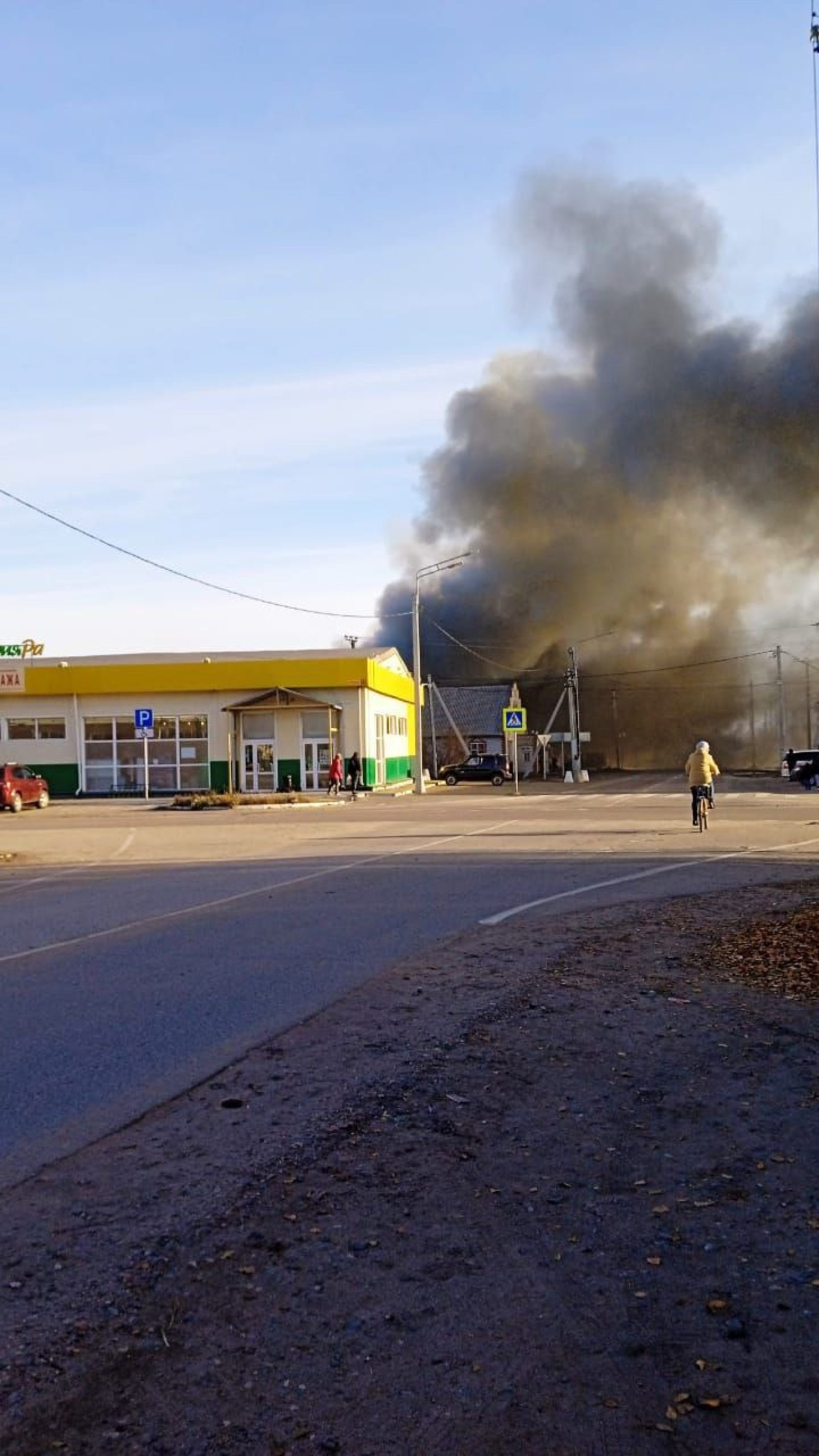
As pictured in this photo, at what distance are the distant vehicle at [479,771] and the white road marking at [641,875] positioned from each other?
3597 centimetres

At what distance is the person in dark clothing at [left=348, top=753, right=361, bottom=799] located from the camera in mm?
40500

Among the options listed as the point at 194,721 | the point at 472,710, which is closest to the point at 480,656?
the point at 472,710

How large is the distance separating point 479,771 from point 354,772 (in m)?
15.4

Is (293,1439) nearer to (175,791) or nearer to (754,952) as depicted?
(754,952)

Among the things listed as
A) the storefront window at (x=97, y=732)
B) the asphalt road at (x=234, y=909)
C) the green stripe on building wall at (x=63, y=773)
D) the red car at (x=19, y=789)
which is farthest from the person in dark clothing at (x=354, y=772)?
the asphalt road at (x=234, y=909)

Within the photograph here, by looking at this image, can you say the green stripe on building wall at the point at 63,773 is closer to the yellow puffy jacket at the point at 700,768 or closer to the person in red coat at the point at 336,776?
the person in red coat at the point at 336,776

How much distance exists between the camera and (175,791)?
147 ft

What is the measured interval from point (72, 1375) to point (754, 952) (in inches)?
253

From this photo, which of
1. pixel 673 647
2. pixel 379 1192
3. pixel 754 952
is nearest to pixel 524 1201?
pixel 379 1192

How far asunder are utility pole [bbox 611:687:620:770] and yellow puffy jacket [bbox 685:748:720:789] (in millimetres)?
53232

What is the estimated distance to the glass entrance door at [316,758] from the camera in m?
44.0

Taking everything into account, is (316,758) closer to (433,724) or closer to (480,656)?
(433,724)

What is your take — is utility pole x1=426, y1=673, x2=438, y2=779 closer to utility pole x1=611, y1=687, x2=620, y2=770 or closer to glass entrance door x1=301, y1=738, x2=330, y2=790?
utility pole x1=611, y1=687, x2=620, y2=770

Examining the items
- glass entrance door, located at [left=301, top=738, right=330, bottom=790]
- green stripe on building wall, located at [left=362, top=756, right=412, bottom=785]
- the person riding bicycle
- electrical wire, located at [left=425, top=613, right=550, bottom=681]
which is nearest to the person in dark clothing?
green stripe on building wall, located at [left=362, top=756, right=412, bottom=785]
